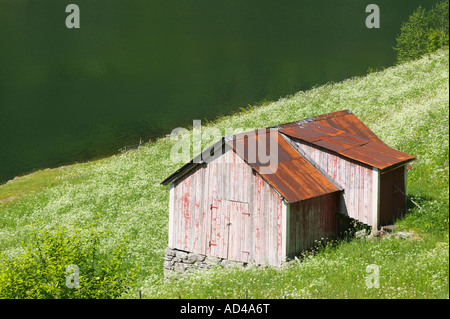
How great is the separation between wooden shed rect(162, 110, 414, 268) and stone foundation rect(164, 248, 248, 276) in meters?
0.08

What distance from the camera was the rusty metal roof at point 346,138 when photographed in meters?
23.4

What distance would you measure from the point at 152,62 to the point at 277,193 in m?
67.3

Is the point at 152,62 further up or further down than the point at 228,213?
further up

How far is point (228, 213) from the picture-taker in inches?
922

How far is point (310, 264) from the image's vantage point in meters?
20.2

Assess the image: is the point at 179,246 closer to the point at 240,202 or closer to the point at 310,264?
the point at 240,202

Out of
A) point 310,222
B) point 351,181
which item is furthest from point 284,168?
point 351,181

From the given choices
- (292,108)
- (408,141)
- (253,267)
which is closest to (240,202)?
(253,267)

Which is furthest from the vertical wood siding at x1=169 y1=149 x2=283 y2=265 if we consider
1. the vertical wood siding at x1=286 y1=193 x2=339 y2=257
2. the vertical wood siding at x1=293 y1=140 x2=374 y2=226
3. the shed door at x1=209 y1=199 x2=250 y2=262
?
the vertical wood siding at x1=293 y1=140 x2=374 y2=226

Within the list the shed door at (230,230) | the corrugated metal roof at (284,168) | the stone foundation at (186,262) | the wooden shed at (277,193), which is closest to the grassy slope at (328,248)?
the stone foundation at (186,262)

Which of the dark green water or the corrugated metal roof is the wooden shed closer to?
the corrugated metal roof

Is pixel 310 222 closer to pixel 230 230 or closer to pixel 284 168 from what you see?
pixel 284 168

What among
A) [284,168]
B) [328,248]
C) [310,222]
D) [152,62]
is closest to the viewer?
[328,248]

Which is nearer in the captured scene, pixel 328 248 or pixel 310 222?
pixel 328 248
